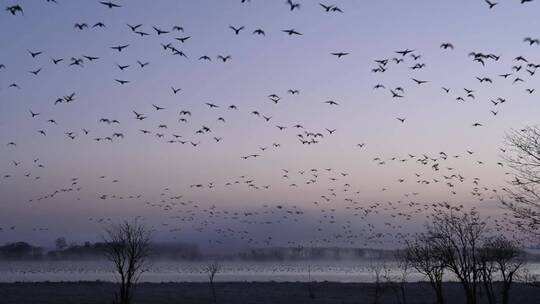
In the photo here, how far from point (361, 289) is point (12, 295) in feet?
150

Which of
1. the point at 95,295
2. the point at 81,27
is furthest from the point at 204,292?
the point at 81,27

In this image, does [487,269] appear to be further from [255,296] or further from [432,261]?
[255,296]

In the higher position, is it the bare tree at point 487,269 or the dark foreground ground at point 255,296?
the bare tree at point 487,269

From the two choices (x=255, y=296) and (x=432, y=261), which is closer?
(x=432, y=261)

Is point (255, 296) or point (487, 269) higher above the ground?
point (487, 269)

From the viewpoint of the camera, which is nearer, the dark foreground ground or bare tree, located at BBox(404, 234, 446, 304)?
bare tree, located at BBox(404, 234, 446, 304)

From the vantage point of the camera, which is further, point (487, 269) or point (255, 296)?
point (255, 296)

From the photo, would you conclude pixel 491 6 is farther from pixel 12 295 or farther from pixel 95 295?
pixel 12 295

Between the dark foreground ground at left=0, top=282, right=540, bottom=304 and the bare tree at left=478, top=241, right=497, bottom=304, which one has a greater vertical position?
the bare tree at left=478, top=241, right=497, bottom=304

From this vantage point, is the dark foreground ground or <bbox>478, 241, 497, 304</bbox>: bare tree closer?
<bbox>478, 241, 497, 304</bbox>: bare tree

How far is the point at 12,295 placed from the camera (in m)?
57.5

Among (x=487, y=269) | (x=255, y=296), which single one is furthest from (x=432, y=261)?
(x=255, y=296)

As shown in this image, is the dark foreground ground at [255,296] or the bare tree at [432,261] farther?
the dark foreground ground at [255,296]

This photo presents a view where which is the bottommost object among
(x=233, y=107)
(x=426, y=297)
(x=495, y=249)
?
(x=426, y=297)
